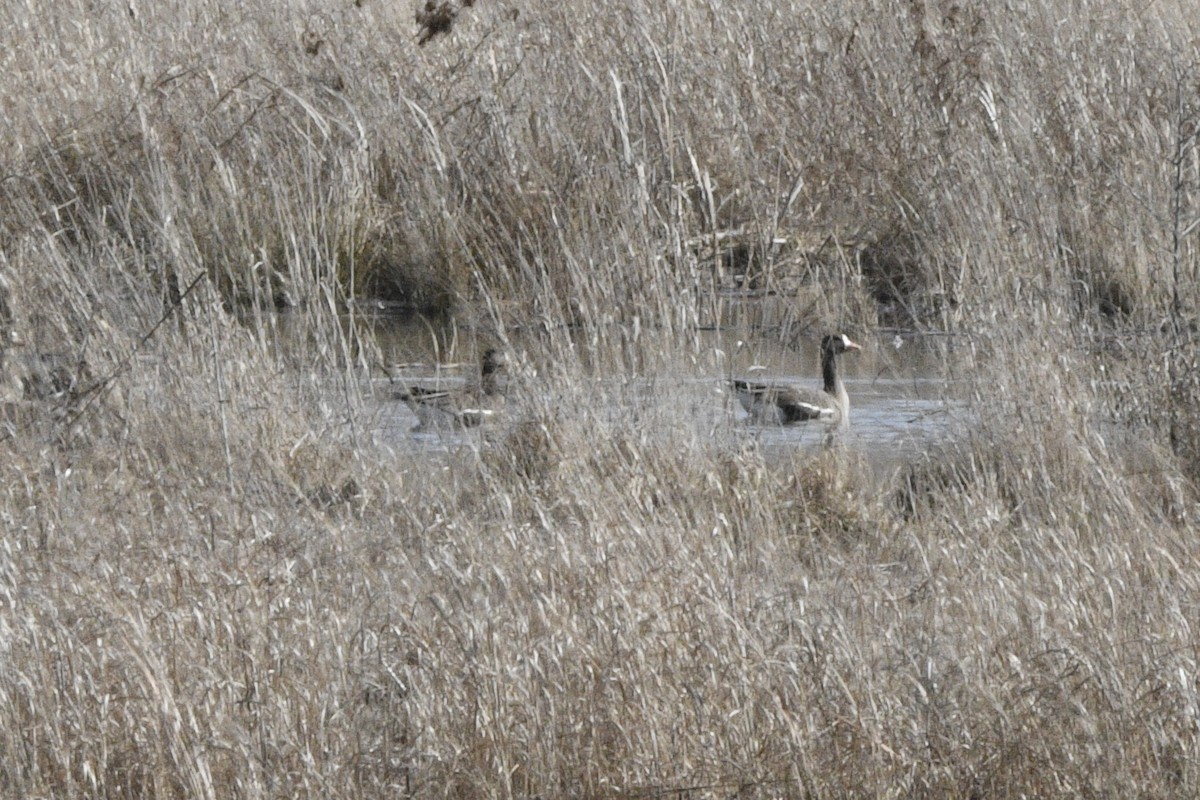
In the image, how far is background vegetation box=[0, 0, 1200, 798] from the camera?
3234 millimetres

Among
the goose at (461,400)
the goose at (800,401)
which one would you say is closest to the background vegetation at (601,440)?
the goose at (461,400)

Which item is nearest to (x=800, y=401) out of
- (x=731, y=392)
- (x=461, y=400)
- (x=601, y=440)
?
(x=731, y=392)

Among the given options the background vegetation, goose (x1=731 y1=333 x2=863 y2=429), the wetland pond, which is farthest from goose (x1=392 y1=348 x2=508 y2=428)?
goose (x1=731 y1=333 x2=863 y2=429)

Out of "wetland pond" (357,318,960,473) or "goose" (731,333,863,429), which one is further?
"goose" (731,333,863,429)

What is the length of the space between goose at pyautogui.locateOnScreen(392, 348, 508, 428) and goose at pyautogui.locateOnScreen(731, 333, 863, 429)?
828 millimetres

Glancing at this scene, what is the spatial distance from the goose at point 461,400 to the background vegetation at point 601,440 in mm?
233

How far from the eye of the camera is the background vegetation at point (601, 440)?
3.23 metres

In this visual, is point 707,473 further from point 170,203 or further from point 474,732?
point 170,203

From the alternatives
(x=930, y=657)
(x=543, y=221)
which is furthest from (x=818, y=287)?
(x=930, y=657)

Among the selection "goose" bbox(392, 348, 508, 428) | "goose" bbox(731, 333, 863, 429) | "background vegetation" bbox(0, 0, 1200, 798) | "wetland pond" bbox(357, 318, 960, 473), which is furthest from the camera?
"goose" bbox(731, 333, 863, 429)

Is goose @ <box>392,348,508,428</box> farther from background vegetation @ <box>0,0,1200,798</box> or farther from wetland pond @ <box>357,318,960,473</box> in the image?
background vegetation @ <box>0,0,1200,798</box>

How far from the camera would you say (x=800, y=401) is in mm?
6320

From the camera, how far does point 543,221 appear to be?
732 cm

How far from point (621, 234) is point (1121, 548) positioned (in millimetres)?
2127
